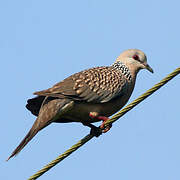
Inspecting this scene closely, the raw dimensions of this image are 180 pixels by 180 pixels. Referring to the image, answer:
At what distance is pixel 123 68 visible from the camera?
353 inches

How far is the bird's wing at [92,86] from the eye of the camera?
25.9 ft

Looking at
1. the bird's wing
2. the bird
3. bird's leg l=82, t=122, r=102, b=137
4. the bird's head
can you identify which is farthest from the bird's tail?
the bird's head

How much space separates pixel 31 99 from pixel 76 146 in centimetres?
181

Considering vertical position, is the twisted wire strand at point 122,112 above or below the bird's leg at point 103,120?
above

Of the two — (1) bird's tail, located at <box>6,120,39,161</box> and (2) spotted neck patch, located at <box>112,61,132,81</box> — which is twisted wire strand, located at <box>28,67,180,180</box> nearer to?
(1) bird's tail, located at <box>6,120,39,161</box>

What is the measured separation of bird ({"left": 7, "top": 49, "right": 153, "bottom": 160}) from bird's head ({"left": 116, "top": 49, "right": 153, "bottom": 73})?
18 cm

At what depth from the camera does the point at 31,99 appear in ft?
26.1

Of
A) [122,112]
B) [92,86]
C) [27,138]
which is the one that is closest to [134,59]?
[92,86]

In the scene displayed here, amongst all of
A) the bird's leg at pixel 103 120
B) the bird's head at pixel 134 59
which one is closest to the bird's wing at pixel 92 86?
the bird's leg at pixel 103 120

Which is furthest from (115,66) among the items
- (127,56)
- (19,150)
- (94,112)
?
(19,150)

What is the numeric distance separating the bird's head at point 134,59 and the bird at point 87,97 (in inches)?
6.9

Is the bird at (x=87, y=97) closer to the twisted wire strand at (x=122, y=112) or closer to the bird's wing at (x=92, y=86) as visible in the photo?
the bird's wing at (x=92, y=86)

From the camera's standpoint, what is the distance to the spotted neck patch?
8.84 m

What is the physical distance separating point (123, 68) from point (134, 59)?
0.42m
